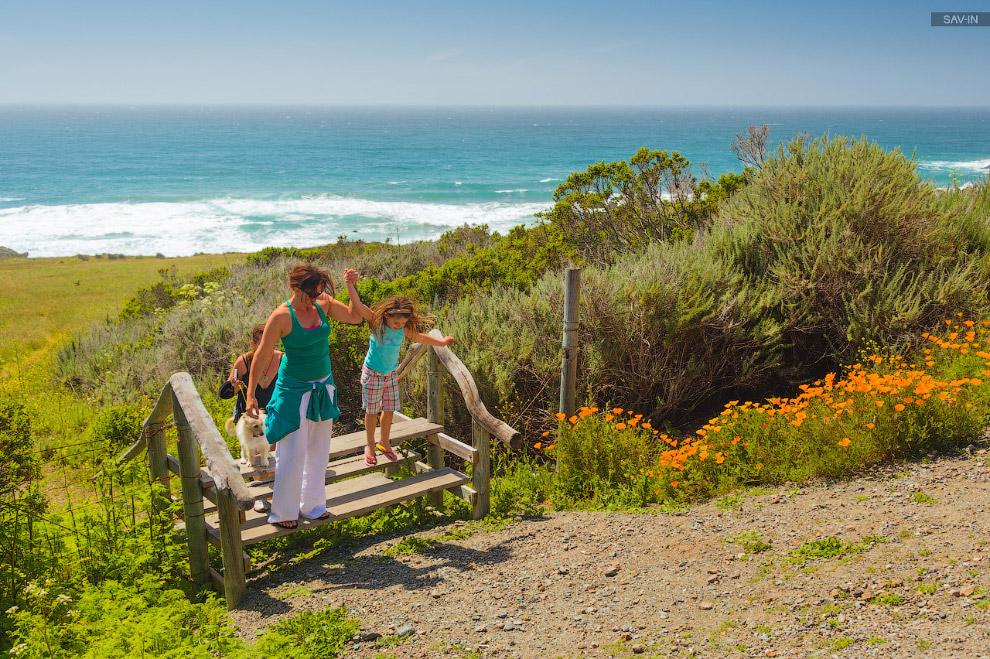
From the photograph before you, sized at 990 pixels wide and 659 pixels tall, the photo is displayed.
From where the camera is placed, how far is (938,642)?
3084 millimetres

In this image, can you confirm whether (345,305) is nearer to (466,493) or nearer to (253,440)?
(253,440)

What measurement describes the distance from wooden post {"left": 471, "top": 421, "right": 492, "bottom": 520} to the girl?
69 cm

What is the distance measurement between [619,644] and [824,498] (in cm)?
239

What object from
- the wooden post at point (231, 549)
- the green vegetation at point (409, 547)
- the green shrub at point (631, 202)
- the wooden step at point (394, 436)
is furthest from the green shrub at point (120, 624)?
the green shrub at point (631, 202)

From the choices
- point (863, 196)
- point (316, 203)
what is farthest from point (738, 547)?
point (316, 203)

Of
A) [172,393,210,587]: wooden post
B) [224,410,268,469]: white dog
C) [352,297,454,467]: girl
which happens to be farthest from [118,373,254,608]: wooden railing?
[352,297,454,467]: girl

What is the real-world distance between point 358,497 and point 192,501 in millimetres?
1178

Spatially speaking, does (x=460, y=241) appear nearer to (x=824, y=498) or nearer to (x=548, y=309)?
(x=548, y=309)

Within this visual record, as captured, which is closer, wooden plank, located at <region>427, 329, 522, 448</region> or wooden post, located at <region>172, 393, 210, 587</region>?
wooden post, located at <region>172, 393, 210, 587</region>

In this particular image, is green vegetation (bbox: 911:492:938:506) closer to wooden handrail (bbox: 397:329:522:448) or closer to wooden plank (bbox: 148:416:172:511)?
wooden handrail (bbox: 397:329:522:448)

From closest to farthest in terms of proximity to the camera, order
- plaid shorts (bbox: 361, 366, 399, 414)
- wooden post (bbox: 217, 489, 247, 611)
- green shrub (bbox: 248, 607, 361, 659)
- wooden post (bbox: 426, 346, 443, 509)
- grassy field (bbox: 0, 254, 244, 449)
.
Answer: green shrub (bbox: 248, 607, 361, 659) → wooden post (bbox: 217, 489, 247, 611) → plaid shorts (bbox: 361, 366, 399, 414) → wooden post (bbox: 426, 346, 443, 509) → grassy field (bbox: 0, 254, 244, 449)

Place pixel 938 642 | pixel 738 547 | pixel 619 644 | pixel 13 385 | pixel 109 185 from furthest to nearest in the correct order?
pixel 109 185
pixel 13 385
pixel 738 547
pixel 619 644
pixel 938 642

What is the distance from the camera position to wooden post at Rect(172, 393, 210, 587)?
4.63m

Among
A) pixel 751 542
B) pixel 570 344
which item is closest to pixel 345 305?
pixel 570 344
